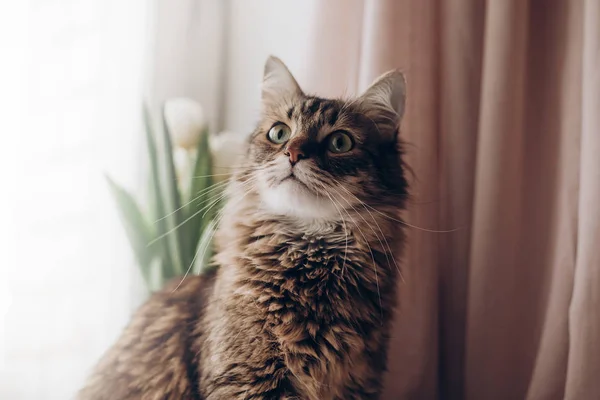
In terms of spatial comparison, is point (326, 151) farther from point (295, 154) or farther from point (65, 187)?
point (65, 187)

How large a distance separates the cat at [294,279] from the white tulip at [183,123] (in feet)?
0.73

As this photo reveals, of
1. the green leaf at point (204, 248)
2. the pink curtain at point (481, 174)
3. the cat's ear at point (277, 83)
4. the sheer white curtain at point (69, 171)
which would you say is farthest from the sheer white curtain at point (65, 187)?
the pink curtain at point (481, 174)

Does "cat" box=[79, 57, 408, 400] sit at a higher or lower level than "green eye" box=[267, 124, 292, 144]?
lower

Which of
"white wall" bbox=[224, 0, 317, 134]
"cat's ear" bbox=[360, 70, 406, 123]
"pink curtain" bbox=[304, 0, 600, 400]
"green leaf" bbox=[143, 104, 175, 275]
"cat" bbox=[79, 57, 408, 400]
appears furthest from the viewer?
"white wall" bbox=[224, 0, 317, 134]

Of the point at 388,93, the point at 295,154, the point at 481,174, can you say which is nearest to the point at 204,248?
the point at 295,154

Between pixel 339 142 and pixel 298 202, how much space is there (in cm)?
14

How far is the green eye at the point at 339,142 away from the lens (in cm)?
85

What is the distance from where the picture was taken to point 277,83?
0.97 metres

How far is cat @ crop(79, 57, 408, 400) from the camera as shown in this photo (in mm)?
772

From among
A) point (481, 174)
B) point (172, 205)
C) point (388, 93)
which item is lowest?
point (172, 205)

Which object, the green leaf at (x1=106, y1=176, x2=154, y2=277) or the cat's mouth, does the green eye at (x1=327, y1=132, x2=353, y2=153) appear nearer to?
the cat's mouth

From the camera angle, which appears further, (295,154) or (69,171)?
(69,171)

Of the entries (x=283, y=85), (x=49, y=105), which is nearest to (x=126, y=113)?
(x=49, y=105)

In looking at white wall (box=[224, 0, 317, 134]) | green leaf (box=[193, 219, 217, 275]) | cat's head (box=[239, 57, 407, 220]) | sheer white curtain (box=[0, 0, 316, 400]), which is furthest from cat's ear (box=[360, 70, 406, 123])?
white wall (box=[224, 0, 317, 134])
